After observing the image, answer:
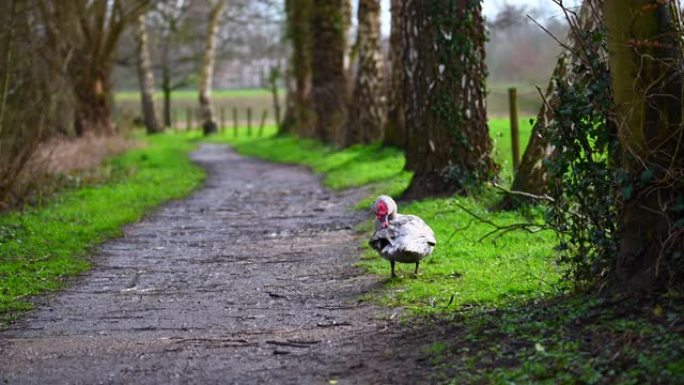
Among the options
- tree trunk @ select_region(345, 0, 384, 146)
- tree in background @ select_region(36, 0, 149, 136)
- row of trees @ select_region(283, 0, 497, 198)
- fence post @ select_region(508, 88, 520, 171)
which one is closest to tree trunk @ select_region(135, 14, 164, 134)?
tree in background @ select_region(36, 0, 149, 136)

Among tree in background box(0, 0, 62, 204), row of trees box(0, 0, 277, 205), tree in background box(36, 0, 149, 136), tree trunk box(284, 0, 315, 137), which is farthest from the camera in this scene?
tree trunk box(284, 0, 315, 137)

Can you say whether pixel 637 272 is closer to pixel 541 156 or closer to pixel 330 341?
pixel 330 341

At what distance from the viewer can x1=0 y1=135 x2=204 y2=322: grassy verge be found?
946cm

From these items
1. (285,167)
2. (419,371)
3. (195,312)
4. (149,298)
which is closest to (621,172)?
(419,371)

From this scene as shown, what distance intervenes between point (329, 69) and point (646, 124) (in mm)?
23123

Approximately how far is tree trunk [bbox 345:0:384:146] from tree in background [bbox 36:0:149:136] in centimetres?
917

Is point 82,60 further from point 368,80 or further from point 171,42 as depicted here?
point 171,42

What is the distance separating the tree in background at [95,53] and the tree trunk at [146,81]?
6.23m

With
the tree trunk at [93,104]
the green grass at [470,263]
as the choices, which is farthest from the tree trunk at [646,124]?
the tree trunk at [93,104]

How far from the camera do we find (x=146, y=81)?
48.6 m

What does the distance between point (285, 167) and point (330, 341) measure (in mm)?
18979

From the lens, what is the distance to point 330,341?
686cm

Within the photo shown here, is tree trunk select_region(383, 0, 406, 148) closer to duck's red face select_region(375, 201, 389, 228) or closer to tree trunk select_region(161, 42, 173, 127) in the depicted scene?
duck's red face select_region(375, 201, 389, 228)

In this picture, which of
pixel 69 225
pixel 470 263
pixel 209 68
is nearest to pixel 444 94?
pixel 470 263
